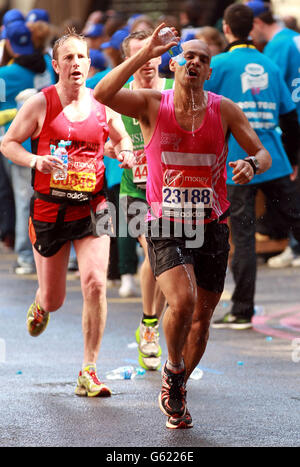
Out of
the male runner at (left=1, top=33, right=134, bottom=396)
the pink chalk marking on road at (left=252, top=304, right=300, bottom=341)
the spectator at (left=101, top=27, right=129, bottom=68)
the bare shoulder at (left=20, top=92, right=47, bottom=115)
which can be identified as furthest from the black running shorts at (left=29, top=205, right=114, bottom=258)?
the spectator at (left=101, top=27, right=129, bottom=68)

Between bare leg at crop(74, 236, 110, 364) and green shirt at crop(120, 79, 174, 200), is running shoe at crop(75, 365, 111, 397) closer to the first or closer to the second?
bare leg at crop(74, 236, 110, 364)

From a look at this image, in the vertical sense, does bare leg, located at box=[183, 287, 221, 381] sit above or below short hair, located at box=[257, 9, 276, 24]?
below

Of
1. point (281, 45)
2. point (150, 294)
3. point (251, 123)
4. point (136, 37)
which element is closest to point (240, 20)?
point (251, 123)

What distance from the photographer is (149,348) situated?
705cm

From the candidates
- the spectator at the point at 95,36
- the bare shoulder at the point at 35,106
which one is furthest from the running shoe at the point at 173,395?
the spectator at the point at 95,36

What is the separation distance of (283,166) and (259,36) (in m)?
2.33

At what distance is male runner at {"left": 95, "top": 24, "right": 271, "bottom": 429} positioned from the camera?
5402mm

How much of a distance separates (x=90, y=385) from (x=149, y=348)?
3.06 feet

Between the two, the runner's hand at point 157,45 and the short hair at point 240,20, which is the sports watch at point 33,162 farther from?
the short hair at point 240,20

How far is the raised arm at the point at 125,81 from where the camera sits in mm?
5105

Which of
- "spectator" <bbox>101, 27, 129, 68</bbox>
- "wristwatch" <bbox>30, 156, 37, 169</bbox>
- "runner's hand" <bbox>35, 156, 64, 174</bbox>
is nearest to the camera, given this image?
"runner's hand" <bbox>35, 156, 64, 174</bbox>

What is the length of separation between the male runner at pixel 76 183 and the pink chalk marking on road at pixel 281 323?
228cm

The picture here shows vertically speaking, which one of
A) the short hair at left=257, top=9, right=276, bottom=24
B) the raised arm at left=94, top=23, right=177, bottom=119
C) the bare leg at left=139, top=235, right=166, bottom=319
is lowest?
the bare leg at left=139, top=235, right=166, bottom=319

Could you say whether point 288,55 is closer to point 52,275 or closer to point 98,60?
point 98,60
